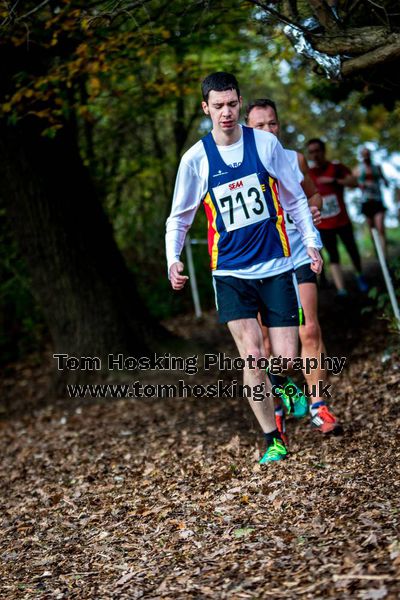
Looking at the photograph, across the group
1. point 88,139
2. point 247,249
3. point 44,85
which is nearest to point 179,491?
point 247,249

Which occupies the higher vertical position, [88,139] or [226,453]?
[88,139]

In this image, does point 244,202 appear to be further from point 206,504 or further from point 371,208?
point 371,208

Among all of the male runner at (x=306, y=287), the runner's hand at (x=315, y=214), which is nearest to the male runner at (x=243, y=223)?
the runner's hand at (x=315, y=214)

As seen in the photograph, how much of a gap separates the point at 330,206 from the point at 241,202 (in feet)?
16.9

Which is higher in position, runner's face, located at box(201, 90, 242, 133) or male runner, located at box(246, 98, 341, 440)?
runner's face, located at box(201, 90, 242, 133)

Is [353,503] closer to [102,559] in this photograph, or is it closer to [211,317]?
[102,559]

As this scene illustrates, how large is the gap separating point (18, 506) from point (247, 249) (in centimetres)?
248

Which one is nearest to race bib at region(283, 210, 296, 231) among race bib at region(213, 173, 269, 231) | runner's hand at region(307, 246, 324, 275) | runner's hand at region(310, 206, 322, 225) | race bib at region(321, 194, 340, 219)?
runner's hand at region(310, 206, 322, 225)

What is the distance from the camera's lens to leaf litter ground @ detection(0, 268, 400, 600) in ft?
11.9

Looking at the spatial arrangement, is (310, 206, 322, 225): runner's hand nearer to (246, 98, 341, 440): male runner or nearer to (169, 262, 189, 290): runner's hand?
(246, 98, 341, 440): male runner

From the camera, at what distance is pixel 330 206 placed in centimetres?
989

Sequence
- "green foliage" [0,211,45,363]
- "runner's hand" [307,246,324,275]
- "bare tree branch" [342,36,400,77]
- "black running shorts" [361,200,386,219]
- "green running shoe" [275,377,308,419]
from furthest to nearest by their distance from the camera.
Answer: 1. "black running shorts" [361,200,386,219]
2. "green foliage" [0,211,45,363]
3. "green running shoe" [275,377,308,419]
4. "bare tree branch" [342,36,400,77]
5. "runner's hand" [307,246,324,275]

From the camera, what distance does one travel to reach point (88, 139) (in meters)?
12.3

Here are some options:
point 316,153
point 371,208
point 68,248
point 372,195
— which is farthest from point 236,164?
point 372,195
